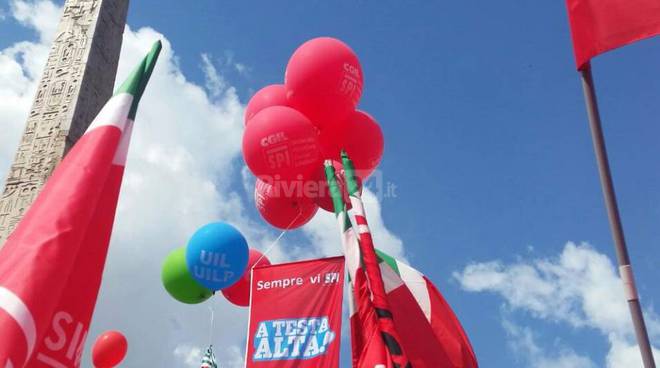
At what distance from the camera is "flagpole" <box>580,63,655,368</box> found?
3113 mm

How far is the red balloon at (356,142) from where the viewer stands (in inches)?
253

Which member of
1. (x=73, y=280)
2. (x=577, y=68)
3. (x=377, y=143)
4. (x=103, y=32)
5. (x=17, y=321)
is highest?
(x=103, y=32)

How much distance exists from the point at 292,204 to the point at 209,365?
374 cm

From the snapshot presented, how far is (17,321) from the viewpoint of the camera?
1970mm

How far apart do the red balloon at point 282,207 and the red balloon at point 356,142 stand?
597mm

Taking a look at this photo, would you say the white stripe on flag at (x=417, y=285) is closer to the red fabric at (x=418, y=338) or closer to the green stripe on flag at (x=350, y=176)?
the red fabric at (x=418, y=338)

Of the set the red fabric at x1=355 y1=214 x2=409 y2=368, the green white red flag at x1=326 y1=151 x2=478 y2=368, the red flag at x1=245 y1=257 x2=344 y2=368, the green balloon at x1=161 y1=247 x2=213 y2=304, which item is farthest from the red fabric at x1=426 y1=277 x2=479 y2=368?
the green balloon at x1=161 y1=247 x2=213 y2=304

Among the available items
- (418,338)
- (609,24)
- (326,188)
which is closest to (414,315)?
(418,338)

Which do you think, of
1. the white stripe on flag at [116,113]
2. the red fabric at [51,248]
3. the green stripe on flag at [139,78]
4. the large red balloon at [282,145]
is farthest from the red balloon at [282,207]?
the red fabric at [51,248]

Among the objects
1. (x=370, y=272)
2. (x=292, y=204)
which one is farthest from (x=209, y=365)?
(x=370, y=272)

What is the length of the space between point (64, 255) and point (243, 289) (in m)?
6.78

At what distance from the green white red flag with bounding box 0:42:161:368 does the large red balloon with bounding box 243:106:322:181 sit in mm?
3191

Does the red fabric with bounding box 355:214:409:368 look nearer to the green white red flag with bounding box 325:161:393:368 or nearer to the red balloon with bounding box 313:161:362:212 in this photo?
the green white red flag with bounding box 325:161:393:368

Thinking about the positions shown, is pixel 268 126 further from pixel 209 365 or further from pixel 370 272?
pixel 209 365
